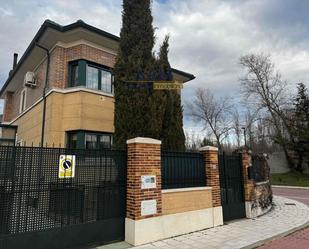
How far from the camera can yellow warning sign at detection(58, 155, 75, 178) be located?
5.68m

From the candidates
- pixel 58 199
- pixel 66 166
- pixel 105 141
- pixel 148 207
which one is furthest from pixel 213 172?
pixel 105 141

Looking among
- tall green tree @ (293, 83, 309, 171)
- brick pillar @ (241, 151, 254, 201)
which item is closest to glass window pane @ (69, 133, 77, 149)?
brick pillar @ (241, 151, 254, 201)

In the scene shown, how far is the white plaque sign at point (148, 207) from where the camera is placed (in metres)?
6.36

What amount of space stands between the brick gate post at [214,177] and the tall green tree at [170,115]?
1117mm

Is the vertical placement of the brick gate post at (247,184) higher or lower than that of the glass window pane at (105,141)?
lower

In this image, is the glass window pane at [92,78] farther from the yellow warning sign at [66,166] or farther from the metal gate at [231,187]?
the yellow warning sign at [66,166]

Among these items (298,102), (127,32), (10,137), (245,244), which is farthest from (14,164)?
(298,102)

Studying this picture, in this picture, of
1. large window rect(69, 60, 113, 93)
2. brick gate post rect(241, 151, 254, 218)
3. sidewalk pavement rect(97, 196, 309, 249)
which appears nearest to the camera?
sidewalk pavement rect(97, 196, 309, 249)

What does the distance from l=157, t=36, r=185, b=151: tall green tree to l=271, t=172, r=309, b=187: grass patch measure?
20.0 metres

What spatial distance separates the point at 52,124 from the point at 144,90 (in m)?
4.74

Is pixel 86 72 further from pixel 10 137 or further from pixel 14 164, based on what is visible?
pixel 10 137

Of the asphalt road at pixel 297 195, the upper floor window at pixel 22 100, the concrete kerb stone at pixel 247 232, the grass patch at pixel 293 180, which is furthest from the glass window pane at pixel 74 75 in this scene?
the grass patch at pixel 293 180

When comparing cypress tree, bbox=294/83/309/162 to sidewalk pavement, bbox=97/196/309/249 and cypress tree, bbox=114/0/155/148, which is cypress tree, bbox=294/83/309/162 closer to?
sidewalk pavement, bbox=97/196/309/249

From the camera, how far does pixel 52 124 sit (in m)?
11.3
